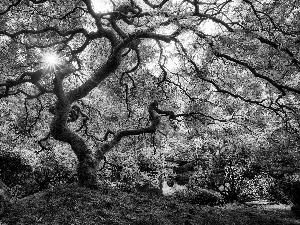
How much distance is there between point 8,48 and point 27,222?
23.5 ft

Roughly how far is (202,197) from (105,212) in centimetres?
894

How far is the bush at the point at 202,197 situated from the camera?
46.5ft

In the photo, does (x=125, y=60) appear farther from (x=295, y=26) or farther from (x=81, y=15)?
(x=295, y=26)

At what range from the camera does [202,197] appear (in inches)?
567

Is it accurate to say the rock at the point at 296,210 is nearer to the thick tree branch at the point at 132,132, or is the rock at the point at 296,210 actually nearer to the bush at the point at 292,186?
the bush at the point at 292,186

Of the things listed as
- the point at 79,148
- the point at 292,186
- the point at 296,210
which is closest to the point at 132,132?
the point at 79,148

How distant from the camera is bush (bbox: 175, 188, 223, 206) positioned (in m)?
14.2

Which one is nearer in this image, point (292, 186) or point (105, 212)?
point (105, 212)

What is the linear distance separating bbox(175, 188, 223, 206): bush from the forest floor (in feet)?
17.5

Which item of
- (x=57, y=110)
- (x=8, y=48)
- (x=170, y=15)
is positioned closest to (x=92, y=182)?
(x=57, y=110)

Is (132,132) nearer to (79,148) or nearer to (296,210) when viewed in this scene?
(79,148)

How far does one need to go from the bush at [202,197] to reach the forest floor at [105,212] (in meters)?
5.32

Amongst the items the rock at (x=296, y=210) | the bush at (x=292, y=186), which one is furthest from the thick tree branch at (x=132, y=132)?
the rock at (x=296, y=210)

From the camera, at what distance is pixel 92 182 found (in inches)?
332
